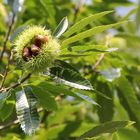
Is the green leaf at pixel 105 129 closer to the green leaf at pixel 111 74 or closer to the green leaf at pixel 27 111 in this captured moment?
the green leaf at pixel 27 111

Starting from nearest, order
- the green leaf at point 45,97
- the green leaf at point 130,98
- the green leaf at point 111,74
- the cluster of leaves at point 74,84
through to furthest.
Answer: the cluster of leaves at point 74,84, the green leaf at point 45,97, the green leaf at point 111,74, the green leaf at point 130,98

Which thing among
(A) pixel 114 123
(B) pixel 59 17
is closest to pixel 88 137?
(A) pixel 114 123

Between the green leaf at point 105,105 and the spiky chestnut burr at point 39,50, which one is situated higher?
the spiky chestnut burr at point 39,50

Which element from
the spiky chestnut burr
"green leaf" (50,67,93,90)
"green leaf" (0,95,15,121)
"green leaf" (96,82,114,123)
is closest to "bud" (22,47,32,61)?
the spiky chestnut burr

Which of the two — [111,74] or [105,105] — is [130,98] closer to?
[105,105]

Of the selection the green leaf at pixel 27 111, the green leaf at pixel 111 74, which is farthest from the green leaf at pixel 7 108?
the green leaf at pixel 111 74

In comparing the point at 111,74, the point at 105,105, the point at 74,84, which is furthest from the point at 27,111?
the point at 105,105

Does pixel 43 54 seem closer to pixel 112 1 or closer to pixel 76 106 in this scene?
pixel 76 106
